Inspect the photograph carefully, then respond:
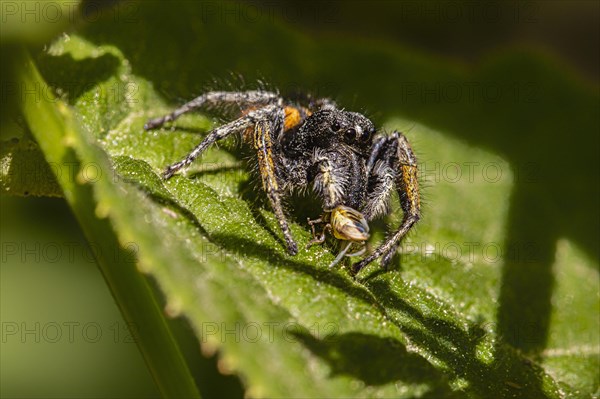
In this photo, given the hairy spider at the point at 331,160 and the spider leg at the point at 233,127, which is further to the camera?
the spider leg at the point at 233,127

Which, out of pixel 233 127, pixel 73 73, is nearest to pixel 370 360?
pixel 233 127

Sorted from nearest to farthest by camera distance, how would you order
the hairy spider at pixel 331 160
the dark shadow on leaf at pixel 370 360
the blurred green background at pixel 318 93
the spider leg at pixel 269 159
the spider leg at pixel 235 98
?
the dark shadow on leaf at pixel 370 360
the spider leg at pixel 269 159
the hairy spider at pixel 331 160
the spider leg at pixel 235 98
the blurred green background at pixel 318 93

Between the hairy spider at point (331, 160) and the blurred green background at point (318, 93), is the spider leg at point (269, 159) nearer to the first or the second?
the hairy spider at point (331, 160)

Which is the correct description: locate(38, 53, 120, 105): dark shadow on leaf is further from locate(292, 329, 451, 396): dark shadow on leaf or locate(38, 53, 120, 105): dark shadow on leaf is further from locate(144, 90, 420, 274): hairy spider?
locate(292, 329, 451, 396): dark shadow on leaf

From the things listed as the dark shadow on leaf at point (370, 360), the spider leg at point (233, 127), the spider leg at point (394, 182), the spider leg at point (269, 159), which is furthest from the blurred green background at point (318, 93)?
the dark shadow on leaf at point (370, 360)

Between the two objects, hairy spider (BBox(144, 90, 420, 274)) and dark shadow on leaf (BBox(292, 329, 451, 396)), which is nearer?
dark shadow on leaf (BBox(292, 329, 451, 396))

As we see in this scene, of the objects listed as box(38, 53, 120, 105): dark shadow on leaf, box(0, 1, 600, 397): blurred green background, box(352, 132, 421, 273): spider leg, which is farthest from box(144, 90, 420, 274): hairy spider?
box(0, 1, 600, 397): blurred green background

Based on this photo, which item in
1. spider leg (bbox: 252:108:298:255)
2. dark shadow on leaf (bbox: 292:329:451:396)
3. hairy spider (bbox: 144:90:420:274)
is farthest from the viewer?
hairy spider (bbox: 144:90:420:274)
